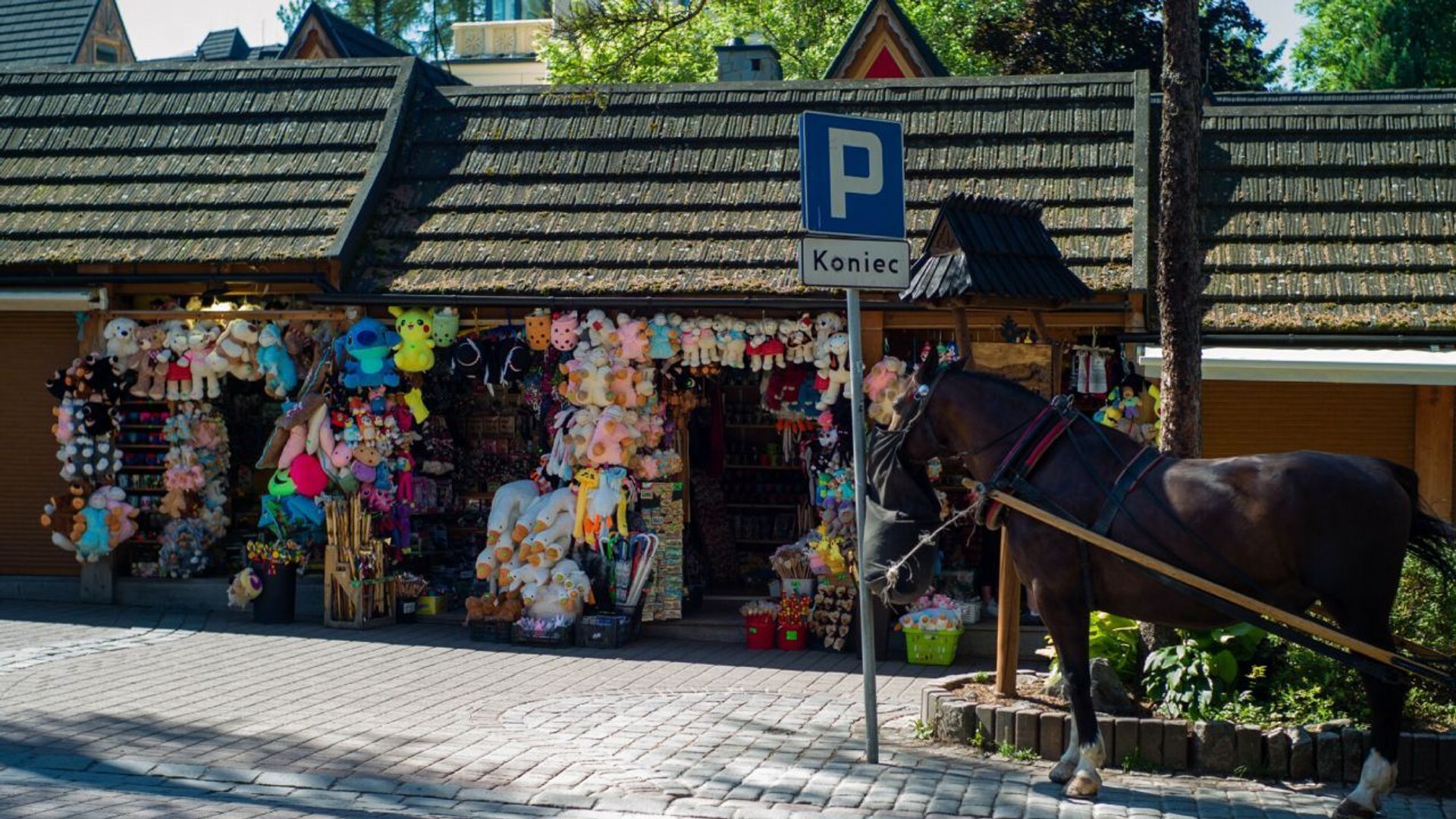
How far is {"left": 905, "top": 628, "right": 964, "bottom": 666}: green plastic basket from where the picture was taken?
11.9 metres

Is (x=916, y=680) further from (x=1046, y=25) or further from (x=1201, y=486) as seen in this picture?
(x=1046, y=25)

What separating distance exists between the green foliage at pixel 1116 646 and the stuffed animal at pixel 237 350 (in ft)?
26.5

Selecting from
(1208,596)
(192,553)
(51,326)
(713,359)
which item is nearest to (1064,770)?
(1208,596)

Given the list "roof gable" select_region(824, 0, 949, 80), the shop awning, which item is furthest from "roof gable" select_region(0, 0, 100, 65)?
the shop awning

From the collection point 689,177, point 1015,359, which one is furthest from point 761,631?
point 689,177

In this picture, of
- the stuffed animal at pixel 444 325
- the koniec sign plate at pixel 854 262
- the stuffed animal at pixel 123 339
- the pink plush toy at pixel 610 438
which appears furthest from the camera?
the stuffed animal at pixel 123 339

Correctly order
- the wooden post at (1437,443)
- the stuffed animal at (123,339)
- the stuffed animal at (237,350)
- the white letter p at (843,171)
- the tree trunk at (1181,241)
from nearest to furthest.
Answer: the white letter p at (843,171) < the tree trunk at (1181,241) < the wooden post at (1437,443) < the stuffed animal at (237,350) < the stuffed animal at (123,339)


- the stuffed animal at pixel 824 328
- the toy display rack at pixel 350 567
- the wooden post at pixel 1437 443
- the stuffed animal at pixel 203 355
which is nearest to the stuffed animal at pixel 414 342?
the toy display rack at pixel 350 567

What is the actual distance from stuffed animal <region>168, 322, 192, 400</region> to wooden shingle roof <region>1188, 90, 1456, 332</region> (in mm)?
8957

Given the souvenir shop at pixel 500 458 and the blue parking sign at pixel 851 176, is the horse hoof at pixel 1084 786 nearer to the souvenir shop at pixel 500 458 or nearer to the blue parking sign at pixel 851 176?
the blue parking sign at pixel 851 176

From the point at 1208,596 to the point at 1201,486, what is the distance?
21.2 inches

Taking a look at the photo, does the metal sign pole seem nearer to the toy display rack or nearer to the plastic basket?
the plastic basket

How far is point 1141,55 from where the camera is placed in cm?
3034

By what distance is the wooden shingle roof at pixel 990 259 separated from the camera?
29.9 feet
